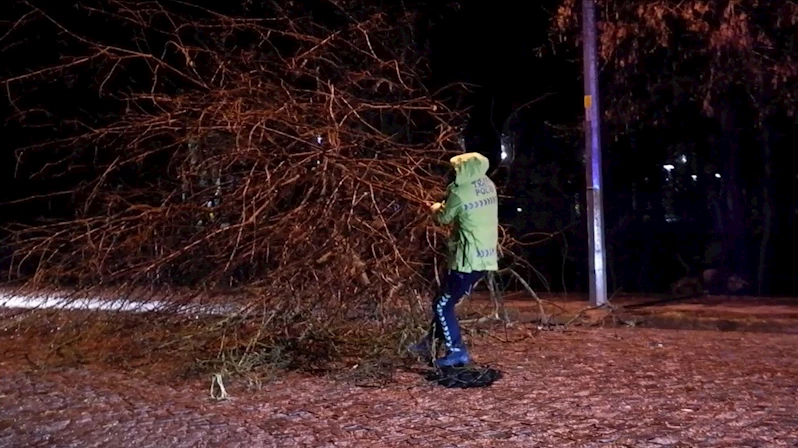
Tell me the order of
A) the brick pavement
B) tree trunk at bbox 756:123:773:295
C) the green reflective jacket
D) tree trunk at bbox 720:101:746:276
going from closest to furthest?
the brick pavement < the green reflective jacket < tree trunk at bbox 756:123:773:295 < tree trunk at bbox 720:101:746:276

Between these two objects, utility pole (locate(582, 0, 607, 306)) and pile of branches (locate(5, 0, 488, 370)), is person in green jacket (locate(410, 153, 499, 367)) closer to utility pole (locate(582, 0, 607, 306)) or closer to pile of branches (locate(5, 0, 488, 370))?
pile of branches (locate(5, 0, 488, 370))

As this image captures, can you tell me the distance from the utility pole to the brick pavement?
8.75 feet

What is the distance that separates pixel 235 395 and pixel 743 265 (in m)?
11.0

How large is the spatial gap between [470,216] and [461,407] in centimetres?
148

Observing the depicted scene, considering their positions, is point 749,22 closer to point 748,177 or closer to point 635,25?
point 635,25

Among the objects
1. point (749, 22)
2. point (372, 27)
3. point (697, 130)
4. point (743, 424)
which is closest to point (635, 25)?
point (749, 22)

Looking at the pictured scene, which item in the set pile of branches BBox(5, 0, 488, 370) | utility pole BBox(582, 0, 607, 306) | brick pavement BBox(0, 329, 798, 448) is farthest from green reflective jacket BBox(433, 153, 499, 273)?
utility pole BBox(582, 0, 607, 306)

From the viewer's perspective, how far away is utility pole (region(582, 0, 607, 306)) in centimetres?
1112

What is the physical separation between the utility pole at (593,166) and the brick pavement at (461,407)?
8.75ft

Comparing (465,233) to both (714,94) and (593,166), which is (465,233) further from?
(714,94)

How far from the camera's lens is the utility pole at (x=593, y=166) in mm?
11125

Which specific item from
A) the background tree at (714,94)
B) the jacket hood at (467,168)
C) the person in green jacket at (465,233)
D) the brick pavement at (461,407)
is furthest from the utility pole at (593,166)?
the jacket hood at (467,168)

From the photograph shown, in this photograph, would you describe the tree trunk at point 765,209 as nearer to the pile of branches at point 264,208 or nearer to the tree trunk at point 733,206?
the tree trunk at point 733,206

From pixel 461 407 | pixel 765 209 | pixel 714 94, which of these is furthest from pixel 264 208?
pixel 765 209
